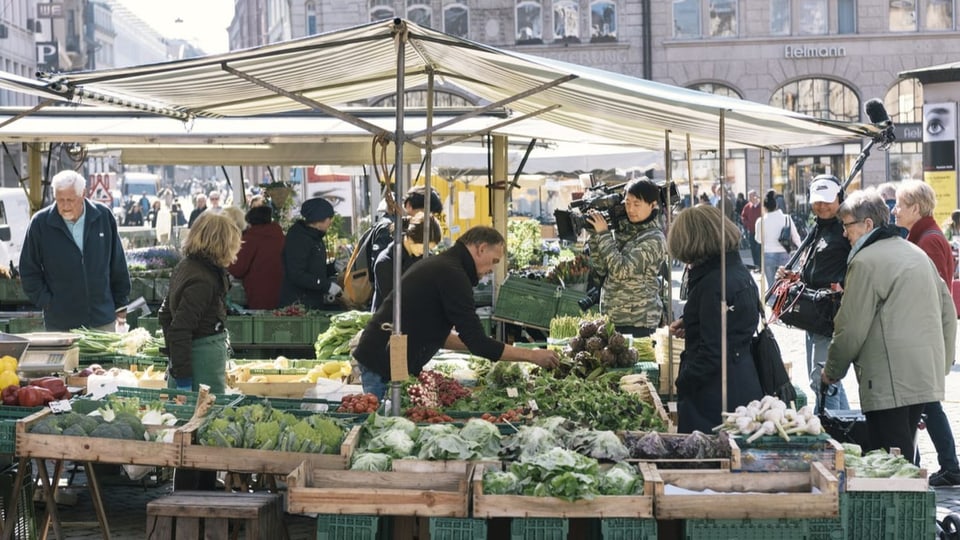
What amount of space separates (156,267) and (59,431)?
988 cm

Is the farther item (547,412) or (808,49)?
(808,49)

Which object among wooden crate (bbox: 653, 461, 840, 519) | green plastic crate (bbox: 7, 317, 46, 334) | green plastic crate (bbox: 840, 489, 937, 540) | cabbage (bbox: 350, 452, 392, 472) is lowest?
green plastic crate (bbox: 840, 489, 937, 540)

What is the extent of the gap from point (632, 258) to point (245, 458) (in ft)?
12.2

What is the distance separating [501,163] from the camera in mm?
13492

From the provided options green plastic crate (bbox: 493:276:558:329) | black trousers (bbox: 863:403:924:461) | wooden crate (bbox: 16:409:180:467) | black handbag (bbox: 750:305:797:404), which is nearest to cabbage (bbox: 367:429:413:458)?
wooden crate (bbox: 16:409:180:467)

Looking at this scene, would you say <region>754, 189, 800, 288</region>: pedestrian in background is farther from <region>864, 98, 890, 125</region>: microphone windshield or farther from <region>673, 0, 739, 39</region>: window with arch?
<region>673, 0, 739, 39</region>: window with arch

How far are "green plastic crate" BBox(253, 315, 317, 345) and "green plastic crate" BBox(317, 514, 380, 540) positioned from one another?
6.40m

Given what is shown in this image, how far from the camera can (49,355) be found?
8602 millimetres

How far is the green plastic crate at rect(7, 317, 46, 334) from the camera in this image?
474 inches

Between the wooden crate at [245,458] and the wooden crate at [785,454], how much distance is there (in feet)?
5.54

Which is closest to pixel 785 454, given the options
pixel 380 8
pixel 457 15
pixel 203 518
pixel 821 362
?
pixel 203 518

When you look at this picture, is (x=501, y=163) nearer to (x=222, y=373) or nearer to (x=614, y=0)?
(x=222, y=373)

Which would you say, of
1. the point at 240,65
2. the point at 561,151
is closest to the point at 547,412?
the point at 240,65

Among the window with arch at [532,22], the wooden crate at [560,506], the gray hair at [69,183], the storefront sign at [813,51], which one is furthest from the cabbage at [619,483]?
the window with arch at [532,22]
